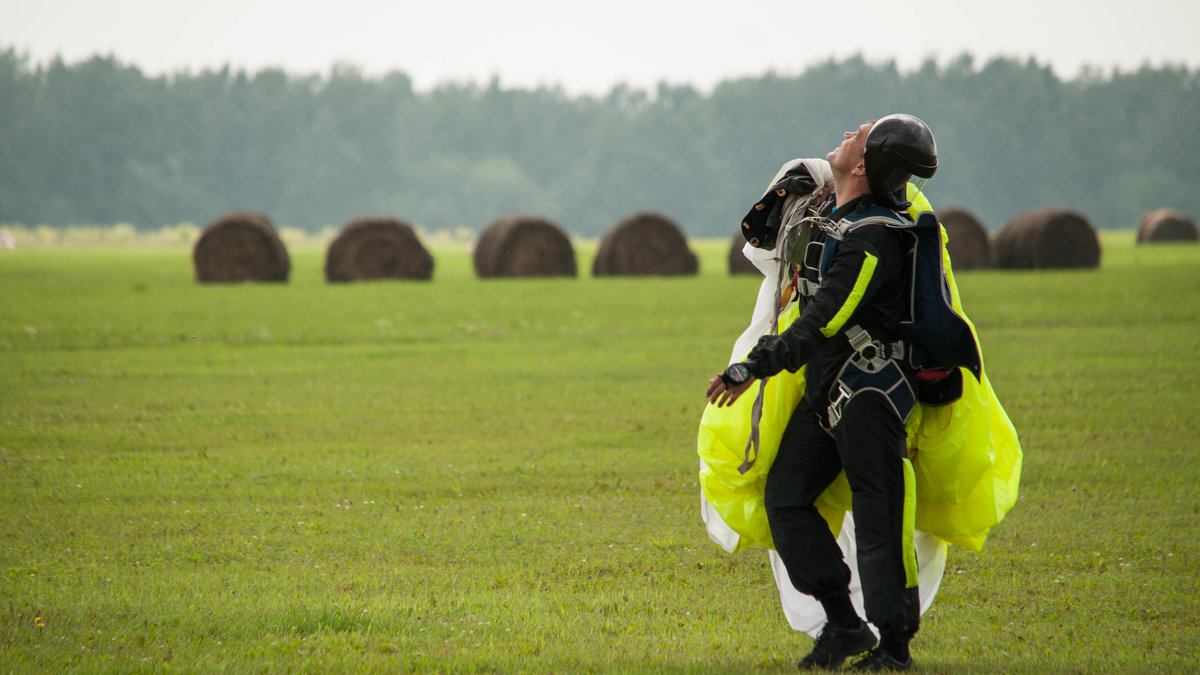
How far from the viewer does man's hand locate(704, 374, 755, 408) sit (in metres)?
4.48

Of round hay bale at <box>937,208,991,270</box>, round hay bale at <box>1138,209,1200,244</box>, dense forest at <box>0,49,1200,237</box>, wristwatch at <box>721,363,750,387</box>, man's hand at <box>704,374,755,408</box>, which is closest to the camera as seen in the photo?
wristwatch at <box>721,363,750,387</box>

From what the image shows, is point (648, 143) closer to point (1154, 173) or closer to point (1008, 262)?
point (1154, 173)

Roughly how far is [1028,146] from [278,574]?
431ft

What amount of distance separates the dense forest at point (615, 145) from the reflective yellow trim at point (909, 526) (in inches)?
4381

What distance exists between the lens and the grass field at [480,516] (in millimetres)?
5090

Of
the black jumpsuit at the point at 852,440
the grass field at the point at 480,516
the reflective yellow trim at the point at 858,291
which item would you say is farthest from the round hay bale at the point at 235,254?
the reflective yellow trim at the point at 858,291

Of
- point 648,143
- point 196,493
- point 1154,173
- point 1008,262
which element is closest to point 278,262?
point 1008,262

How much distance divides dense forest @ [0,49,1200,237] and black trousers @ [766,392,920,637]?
111 m

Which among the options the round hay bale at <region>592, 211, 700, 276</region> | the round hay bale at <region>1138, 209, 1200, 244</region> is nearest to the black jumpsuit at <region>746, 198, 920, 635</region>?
the round hay bale at <region>592, 211, 700, 276</region>

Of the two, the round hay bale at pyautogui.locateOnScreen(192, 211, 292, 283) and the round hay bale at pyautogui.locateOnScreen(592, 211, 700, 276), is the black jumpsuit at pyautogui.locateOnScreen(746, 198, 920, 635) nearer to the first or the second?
the round hay bale at pyautogui.locateOnScreen(192, 211, 292, 283)

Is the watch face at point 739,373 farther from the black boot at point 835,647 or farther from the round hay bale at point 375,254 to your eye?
the round hay bale at point 375,254

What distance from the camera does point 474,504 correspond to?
7797mm

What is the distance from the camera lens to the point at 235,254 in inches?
1169

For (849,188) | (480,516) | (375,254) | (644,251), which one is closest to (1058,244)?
(644,251)
